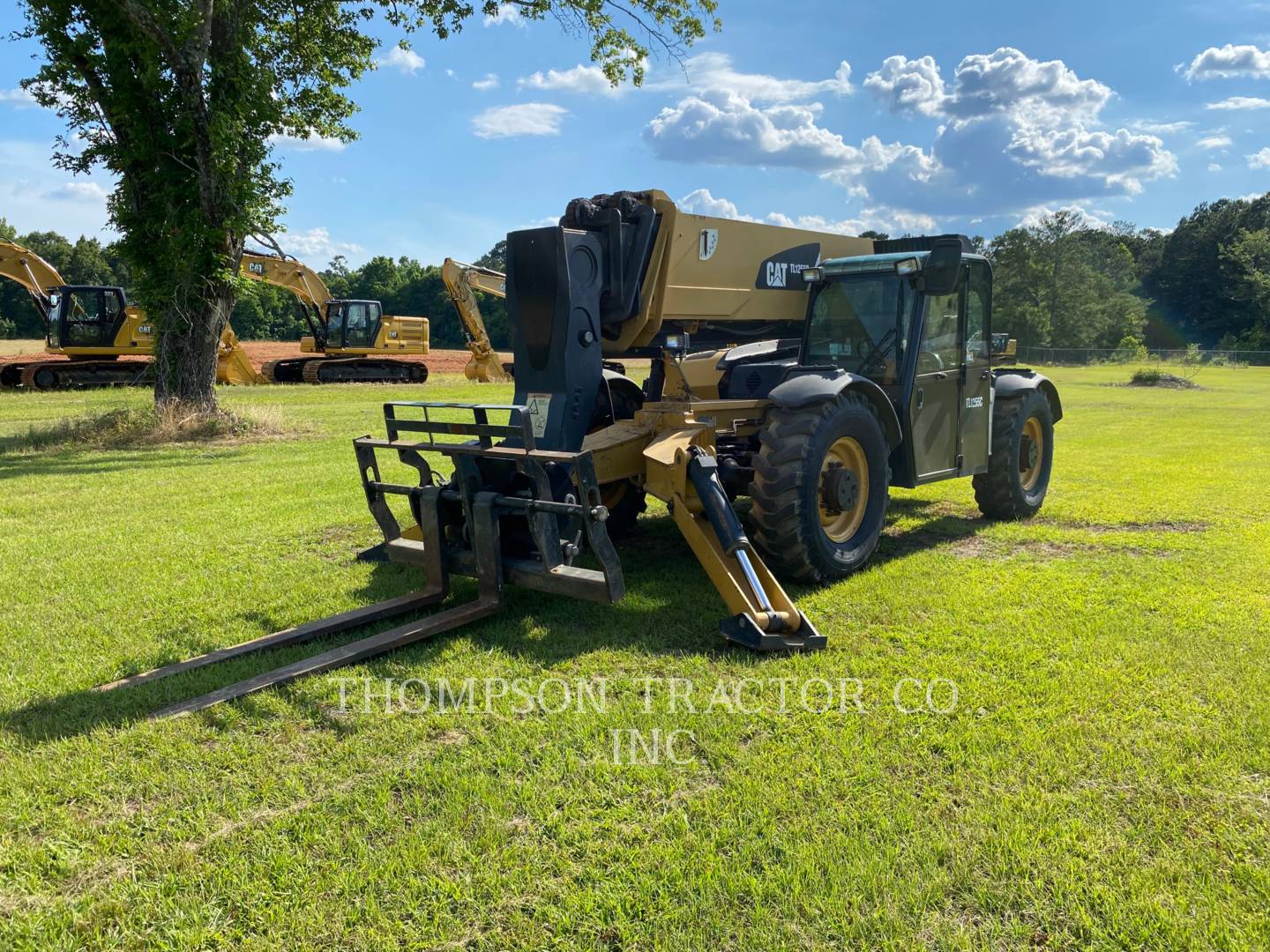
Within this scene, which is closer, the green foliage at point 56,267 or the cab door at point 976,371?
the cab door at point 976,371

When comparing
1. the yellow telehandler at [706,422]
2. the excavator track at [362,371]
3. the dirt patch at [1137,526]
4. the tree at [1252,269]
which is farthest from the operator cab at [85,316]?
the tree at [1252,269]

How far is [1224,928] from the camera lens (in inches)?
98.5

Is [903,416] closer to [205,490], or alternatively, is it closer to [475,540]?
[475,540]

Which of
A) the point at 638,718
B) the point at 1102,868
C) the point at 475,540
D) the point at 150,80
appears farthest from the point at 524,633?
the point at 150,80

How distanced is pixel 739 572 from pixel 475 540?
1583mm

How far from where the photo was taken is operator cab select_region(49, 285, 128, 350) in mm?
24891

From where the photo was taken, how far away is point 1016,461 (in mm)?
7871

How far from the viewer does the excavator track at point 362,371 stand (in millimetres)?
30109

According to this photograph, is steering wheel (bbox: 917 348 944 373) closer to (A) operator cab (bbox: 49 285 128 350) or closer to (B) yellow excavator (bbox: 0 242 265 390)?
(B) yellow excavator (bbox: 0 242 265 390)

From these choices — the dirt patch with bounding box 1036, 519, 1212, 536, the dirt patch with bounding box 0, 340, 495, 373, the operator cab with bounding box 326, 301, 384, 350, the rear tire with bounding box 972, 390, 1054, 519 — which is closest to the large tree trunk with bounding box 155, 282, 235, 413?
the rear tire with bounding box 972, 390, 1054, 519

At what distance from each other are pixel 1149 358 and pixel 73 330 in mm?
50370

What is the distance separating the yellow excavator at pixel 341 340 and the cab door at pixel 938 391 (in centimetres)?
2608

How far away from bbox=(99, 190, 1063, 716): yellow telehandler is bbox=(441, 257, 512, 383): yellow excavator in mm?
17224

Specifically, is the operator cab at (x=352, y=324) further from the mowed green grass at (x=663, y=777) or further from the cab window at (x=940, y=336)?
the cab window at (x=940, y=336)
